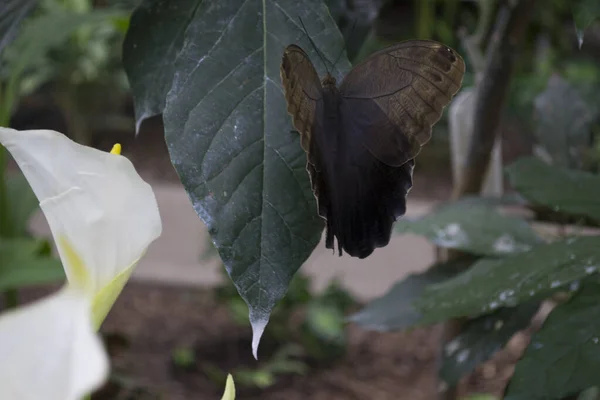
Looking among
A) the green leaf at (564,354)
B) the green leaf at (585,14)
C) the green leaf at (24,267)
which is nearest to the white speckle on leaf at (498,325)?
the green leaf at (564,354)

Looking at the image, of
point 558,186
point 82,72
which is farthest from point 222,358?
point 82,72

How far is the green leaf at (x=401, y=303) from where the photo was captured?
1.90 ft

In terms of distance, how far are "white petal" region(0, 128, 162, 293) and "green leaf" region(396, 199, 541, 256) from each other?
39 cm

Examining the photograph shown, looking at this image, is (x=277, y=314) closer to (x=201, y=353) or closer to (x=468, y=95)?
(x=201, y=353)

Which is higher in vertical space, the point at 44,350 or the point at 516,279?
the point at 44,350

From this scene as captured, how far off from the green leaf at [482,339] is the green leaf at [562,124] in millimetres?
239

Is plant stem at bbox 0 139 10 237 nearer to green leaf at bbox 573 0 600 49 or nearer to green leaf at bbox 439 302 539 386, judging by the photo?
green leaf at bbox 439 302 539 386

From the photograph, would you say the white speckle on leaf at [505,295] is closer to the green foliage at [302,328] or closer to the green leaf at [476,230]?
the green leaf at [476,230]

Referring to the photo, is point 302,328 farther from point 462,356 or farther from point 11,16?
point 11,16

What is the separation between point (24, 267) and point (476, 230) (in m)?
0.70

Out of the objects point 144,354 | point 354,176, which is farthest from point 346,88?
point 144,354

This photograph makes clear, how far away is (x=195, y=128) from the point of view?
1.06ft

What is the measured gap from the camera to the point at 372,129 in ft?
1.00

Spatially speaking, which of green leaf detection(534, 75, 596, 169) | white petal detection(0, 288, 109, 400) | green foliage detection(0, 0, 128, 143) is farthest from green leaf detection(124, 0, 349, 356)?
green foliage detection(0, 0, 128, 143)
